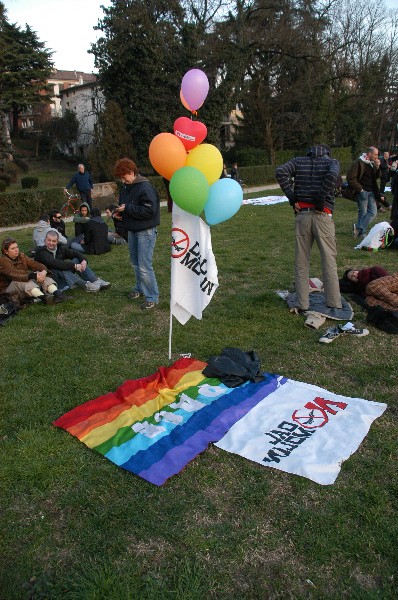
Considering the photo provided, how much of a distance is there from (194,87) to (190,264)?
65.3 inches

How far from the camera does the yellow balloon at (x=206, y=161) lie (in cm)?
432

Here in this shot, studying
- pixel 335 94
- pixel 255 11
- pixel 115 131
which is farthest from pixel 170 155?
pixel 335 94

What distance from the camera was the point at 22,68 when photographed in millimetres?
33594

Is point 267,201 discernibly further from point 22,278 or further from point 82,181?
point 22,278

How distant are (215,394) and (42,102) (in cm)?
3706

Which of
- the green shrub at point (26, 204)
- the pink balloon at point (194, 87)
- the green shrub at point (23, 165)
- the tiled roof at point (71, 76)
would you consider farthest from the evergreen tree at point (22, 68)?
the tiled roof at point (71, 76)

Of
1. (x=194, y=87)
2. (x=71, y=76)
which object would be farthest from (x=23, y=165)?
(x=71, y=76)

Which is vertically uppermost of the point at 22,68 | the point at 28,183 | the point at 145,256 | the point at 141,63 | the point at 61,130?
the point at 22,68

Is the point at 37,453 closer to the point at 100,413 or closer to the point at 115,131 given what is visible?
the point at 100,413

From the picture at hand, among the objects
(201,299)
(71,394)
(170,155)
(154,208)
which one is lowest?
(71,394)

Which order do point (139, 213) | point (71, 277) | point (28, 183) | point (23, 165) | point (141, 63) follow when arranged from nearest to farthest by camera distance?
1. point (139, 213)
2. point (71, 277)
3. point (141, 63)
4. point (28, 183)
5. point (23, 165)

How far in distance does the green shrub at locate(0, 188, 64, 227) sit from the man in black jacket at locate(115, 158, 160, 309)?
10.4m

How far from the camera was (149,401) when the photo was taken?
12.7 feet

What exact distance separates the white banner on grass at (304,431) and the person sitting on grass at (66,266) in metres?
3.96
